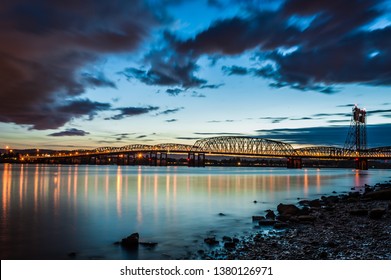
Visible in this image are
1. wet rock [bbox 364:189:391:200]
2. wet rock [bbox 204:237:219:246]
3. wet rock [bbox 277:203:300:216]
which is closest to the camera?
wet rock [bbox 204:237:219:246]

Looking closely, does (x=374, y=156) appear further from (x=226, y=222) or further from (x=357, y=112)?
(x=226, y=222)

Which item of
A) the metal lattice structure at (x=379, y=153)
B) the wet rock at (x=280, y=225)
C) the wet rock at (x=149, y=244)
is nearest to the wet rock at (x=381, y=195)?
the wet rock at (x=280, y=225)

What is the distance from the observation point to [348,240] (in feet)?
39.4

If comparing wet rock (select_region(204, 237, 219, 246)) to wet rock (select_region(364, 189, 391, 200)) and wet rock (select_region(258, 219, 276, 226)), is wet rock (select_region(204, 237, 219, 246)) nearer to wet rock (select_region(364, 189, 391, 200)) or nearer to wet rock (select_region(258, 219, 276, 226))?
wet rock (select_region(258, 219, 276, 226))

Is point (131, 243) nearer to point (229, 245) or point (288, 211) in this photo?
point (229, 245)

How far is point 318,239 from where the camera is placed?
12.4 meters

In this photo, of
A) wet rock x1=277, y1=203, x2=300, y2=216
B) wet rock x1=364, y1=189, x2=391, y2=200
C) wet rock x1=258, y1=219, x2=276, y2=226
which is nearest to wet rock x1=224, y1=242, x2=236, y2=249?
wet rock x1=258, y1=219, x2=276, y2=226

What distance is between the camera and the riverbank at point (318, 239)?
10531mm

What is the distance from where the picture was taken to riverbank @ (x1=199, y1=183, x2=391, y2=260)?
1053 centimetres

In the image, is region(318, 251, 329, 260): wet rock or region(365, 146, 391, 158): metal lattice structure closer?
region(318, 251, 329, 260): wet rock
